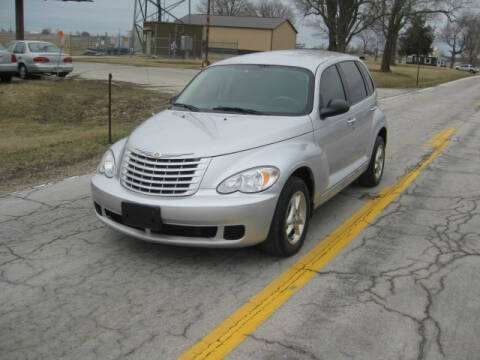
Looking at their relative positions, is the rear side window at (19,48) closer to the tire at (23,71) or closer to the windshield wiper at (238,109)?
the tire at (23,71)

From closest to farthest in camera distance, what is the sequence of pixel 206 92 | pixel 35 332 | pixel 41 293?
pixel 35 332 → pixel 41 293 → pixel 206 92

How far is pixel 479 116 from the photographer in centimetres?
1667

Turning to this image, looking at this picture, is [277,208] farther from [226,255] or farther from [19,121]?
[19,121]

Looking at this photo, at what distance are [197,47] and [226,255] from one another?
56.2m

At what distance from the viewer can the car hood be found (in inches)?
173

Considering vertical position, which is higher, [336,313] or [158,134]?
[158,134]

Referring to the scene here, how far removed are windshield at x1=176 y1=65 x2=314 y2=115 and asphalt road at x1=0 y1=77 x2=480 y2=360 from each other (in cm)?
134

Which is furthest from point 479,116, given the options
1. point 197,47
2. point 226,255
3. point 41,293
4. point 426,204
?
point 197,47

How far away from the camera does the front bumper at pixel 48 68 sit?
67.2 ft

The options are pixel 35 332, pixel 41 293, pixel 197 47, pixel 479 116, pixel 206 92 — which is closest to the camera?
pixel 35 332

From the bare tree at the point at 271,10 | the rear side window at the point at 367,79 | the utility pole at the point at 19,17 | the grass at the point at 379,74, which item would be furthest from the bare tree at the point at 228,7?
the rear side window at the point at 367,79

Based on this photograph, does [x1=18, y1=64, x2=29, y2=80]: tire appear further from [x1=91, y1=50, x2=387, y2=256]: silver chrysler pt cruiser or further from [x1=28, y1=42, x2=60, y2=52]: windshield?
[x1=91, y1=50, x2=387, y2=256]: silver chrysler pt cruiser

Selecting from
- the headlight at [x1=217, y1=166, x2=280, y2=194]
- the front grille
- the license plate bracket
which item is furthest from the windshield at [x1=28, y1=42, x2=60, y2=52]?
the headlight at [x1=217, y1=166, x2=280, y2=194]

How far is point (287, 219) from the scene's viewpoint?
15.0 feet
